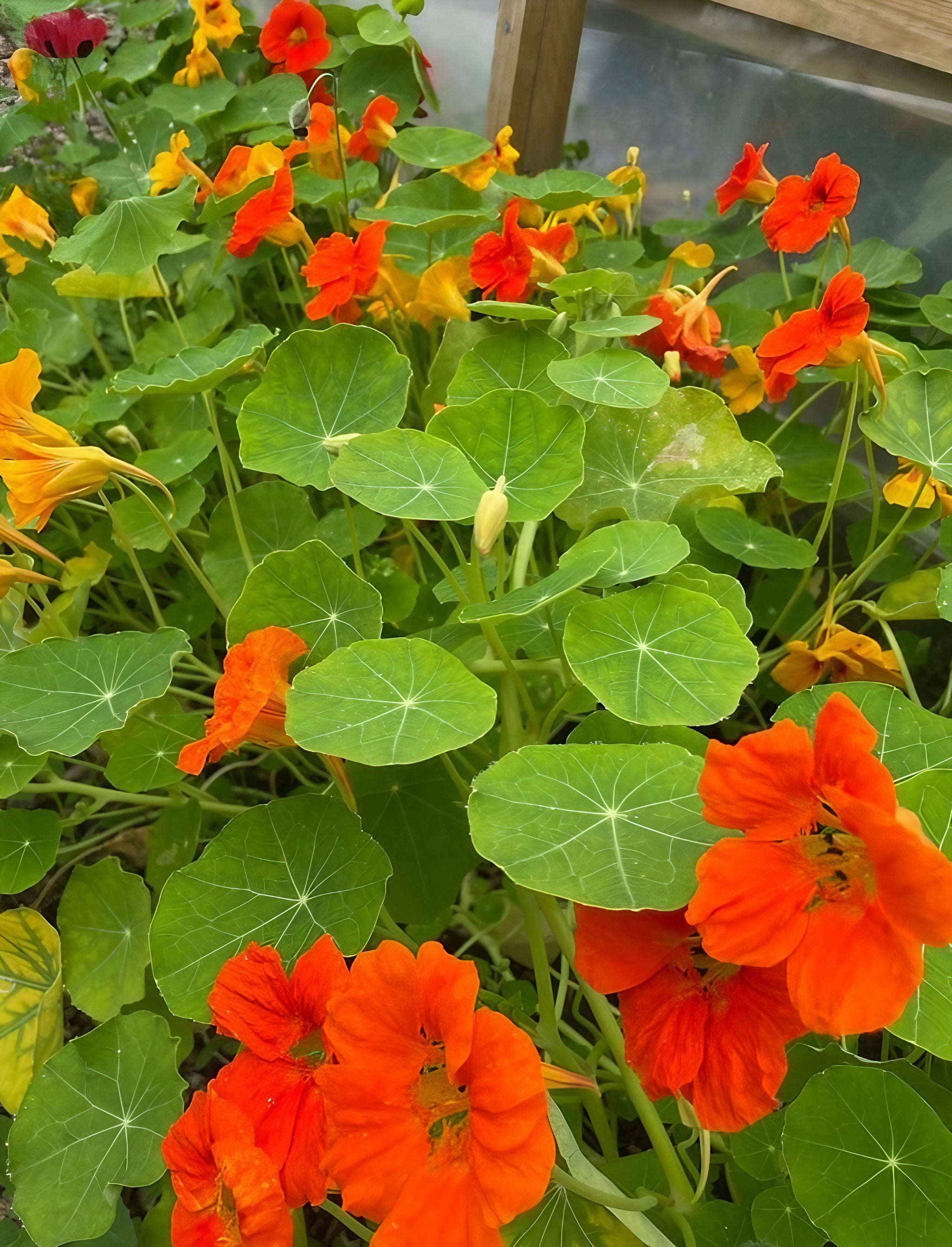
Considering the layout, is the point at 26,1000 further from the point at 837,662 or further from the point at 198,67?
the point at 198,67

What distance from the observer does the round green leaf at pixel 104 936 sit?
937mm

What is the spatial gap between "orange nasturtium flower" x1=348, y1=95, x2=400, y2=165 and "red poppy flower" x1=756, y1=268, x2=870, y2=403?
87cm

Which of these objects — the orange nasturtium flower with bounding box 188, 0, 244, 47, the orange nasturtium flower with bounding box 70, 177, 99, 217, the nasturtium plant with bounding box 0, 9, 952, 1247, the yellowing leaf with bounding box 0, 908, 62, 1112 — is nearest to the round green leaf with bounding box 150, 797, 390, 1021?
the nasturtium plant with bounding box 0, 9, 952, 1247

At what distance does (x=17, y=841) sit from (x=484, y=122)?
1.81m

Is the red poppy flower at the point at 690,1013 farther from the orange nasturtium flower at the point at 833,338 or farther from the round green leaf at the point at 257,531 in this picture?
the round green leaf at the point at 257,531

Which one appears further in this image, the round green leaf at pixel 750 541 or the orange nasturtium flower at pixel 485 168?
the orange nasturtium flower at pixel 485 168

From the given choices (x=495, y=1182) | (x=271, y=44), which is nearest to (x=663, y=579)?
(x=495, y=1182)

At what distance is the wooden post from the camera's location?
1.65 m

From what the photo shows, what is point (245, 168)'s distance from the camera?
4.41ft

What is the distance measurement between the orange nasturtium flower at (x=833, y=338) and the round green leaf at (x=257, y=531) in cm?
61

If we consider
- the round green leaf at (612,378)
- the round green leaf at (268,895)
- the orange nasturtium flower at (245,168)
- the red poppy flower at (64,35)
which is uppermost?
the red poppy flower at (64,35)

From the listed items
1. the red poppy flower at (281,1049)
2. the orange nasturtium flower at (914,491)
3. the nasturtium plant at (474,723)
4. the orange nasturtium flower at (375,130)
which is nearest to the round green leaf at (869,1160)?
the nasturtium plant at (474,723)

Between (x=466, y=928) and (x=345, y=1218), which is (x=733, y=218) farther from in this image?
(x=345, y=1218)

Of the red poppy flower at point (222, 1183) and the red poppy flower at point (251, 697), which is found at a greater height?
the red poppy flower at point (251, 697)
